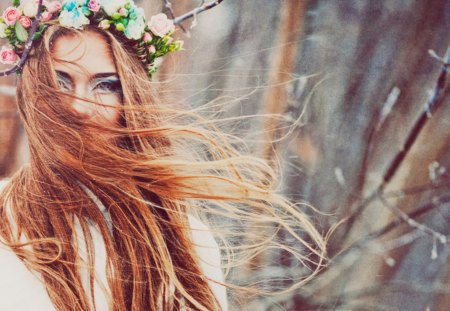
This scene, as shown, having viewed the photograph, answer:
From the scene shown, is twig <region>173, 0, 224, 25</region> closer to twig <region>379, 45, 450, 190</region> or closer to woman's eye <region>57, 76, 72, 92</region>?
woman's eye <region>57, 76, 72, 92</region>

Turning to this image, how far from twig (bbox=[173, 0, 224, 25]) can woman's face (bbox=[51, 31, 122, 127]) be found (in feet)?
0.62

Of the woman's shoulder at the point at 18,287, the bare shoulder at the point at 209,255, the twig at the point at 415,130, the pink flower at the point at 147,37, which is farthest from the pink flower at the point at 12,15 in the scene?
the twig at the point at 415,130

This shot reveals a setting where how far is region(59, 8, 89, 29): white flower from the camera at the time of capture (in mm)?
1259

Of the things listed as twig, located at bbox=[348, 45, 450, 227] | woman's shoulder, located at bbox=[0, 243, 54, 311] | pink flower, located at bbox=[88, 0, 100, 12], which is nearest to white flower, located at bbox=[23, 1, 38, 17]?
pink flower, located at bbox=[88, 0, 100, 12]

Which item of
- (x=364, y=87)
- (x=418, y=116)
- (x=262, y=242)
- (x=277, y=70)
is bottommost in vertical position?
(x=262, y=242)

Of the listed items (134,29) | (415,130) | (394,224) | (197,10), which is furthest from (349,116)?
(134,29)

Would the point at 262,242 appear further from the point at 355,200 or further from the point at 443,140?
the point at 443,140

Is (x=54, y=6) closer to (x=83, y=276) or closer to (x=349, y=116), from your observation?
(x=83, y=276)

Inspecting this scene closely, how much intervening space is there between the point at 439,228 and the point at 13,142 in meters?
1.04

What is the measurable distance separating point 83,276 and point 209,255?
292mm

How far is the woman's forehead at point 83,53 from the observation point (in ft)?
4.15

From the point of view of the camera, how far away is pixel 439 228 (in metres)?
1.52

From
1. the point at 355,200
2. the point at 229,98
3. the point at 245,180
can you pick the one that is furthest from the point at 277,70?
the point at 355,200

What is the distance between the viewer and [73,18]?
1.26 metres
